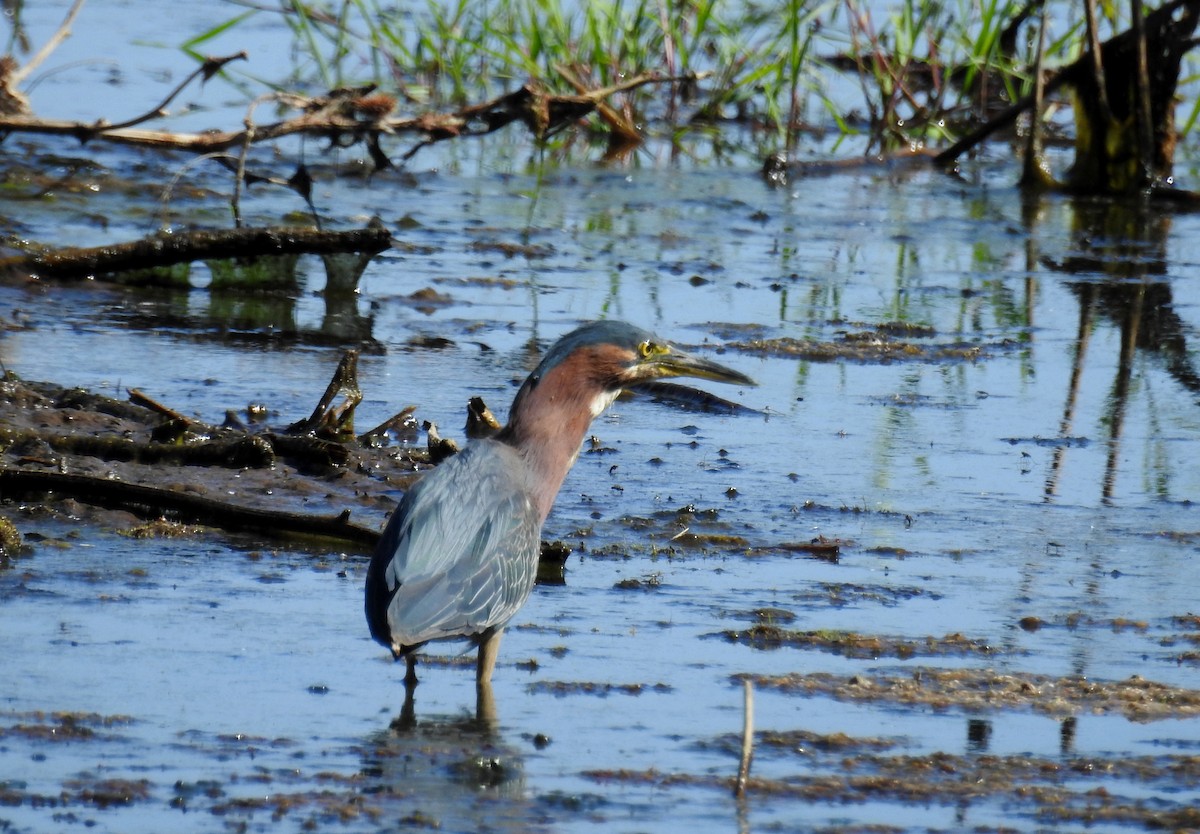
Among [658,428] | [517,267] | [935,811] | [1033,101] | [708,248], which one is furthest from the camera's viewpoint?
[1033,101]

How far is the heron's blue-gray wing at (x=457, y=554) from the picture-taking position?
401 cm

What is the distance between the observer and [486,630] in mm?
4207

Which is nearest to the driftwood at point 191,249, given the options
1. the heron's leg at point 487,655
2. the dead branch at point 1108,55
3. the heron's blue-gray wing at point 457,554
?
the heron's blue-gray wing at point 457,554

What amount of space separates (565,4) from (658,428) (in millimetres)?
9520

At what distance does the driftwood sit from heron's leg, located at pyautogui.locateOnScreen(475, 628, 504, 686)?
3570 mm

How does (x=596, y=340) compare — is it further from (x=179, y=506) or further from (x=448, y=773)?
(x=448, y=773)

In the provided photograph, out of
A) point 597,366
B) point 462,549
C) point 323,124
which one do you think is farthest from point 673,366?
point 323,124

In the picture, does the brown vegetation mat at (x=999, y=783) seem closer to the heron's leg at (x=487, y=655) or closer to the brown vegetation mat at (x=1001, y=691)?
the brown vegetation mat at (x=1001, y=691)

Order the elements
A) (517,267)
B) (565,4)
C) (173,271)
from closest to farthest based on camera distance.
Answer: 1. (173,271)
2. (517,267)
3. (565,4)

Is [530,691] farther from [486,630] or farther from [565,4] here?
[565,4]

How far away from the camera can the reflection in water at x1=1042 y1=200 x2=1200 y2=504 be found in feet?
22.9

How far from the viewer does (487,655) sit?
4242 millimetres

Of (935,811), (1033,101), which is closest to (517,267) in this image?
(1033,101)

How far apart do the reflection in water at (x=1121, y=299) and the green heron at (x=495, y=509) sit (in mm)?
1721
